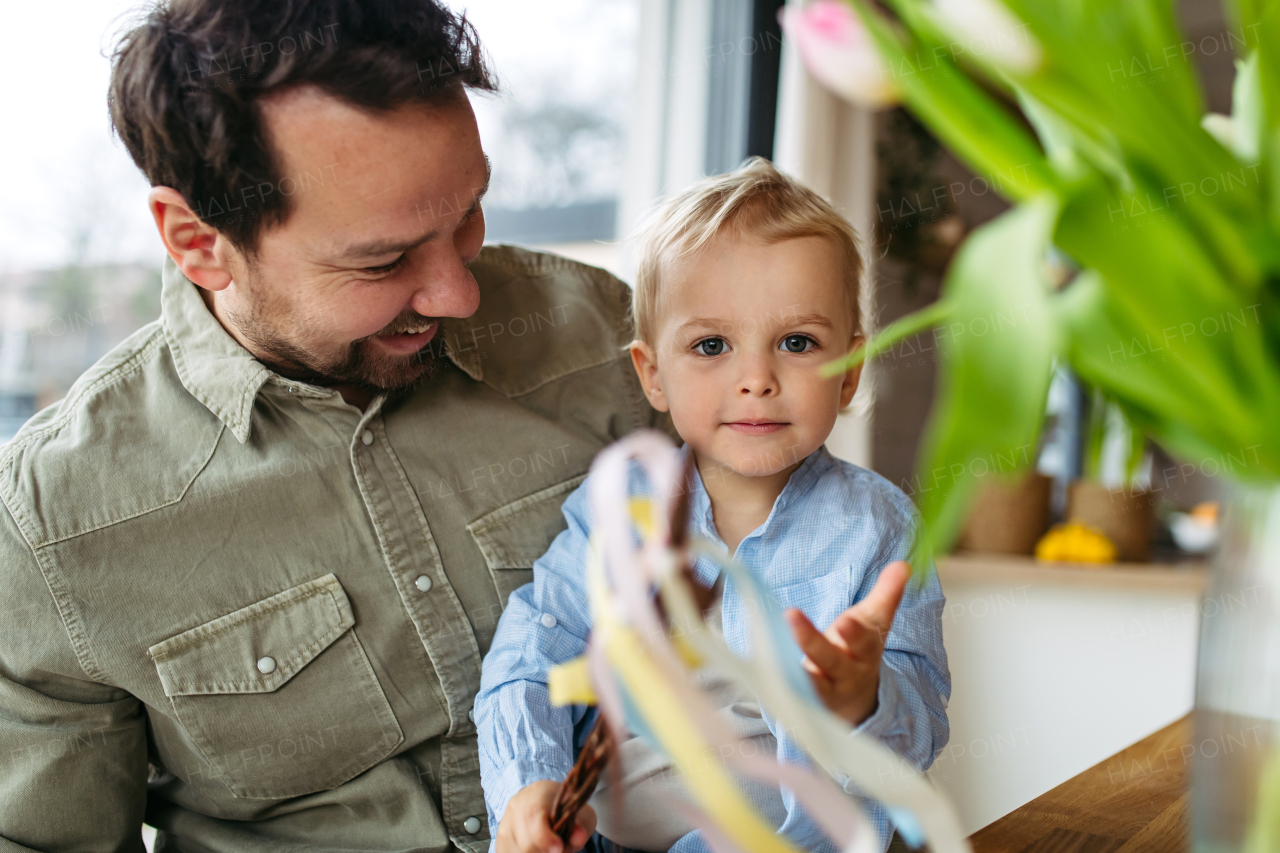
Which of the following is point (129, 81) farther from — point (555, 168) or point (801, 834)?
point (555, 168)

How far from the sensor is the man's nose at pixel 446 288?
3.64 feet

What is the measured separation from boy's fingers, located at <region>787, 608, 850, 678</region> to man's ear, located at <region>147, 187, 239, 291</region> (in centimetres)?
88

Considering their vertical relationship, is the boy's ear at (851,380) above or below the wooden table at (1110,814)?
above

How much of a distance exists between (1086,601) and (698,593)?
7.58ft

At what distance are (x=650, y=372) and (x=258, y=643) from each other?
539mm

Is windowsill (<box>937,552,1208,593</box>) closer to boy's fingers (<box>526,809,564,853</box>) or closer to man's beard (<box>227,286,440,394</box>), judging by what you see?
man's beard (<box>227,286,440,394</box>)

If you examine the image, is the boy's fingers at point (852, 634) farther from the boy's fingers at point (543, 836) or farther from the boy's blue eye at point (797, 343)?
the boy's blue eye at point (797, 343)

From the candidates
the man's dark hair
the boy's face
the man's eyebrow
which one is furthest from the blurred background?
the boy's face

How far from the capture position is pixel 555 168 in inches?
92.7

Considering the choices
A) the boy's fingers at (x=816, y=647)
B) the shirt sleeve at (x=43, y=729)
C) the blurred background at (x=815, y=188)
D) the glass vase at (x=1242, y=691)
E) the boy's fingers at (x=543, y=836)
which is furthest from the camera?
the blurred background at (x=815, y=188)

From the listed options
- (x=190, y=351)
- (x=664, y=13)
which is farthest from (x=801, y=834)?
(x=664, y=13)

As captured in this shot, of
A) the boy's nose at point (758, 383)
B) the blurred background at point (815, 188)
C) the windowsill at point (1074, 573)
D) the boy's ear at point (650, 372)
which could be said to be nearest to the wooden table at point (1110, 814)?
the boy's nose at point (758, 383)

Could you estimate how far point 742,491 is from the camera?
114 cm

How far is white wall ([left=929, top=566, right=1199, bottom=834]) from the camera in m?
2.41
